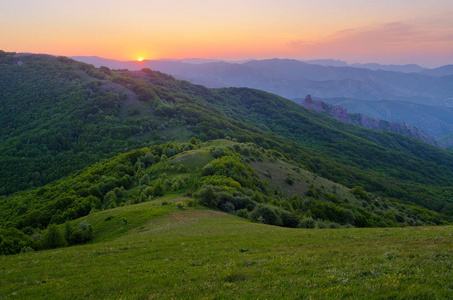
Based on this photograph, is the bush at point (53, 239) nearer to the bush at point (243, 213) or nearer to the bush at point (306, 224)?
the bush at point (243, 213)

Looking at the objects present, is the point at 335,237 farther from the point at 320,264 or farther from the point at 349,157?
the point at 349,157

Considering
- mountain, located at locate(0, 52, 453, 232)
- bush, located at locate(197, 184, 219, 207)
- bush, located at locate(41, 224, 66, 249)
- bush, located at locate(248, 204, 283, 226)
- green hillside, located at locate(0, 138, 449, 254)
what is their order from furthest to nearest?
mountain, located at locate(0, 52, 453, 232) < bush, located at locate(197, 184, 219, 207) < green hillside, located at locate(0, 138, 449, 254) < bush, located at locate(248, 204, 283, 226) < bush, located at locate(41, 224, 66, 249)

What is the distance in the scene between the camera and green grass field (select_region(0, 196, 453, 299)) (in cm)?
877

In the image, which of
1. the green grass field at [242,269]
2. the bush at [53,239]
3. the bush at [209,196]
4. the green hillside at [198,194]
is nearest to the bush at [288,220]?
the green hillside at [198,194]

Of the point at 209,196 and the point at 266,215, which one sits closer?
the point at 266,215

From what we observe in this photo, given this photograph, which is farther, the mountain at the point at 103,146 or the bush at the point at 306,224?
the mountain at the point at 103,146

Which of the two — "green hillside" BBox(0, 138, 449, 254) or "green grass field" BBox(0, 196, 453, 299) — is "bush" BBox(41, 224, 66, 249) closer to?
"green hillside" BBox(0, 138, 449, 254)

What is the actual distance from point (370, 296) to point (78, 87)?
5896 inches

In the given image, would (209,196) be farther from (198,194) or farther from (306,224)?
(306,224)

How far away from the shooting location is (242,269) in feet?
38.7

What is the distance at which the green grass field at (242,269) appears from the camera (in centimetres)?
877

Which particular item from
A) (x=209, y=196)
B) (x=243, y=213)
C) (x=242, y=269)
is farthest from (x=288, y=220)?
(x=242, y=269)

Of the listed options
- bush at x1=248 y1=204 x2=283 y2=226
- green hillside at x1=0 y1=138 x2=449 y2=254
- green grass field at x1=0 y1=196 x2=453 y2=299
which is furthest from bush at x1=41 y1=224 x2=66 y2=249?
bush at x1=248 y1=204 x2=283 y2=226

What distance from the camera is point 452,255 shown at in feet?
36.4
